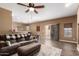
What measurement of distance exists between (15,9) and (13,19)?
1.49ft

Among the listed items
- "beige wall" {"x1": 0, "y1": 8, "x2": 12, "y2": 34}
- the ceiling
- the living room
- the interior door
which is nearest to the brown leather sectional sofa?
the living room

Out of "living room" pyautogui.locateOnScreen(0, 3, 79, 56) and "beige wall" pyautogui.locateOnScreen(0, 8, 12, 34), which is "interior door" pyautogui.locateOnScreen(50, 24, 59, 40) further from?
"beige wall" pyautogui.locateOnScreen(0, 8, 12, 34)

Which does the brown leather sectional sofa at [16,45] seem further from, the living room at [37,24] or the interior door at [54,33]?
the interior door at [54,33]

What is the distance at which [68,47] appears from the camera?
4.53 metres

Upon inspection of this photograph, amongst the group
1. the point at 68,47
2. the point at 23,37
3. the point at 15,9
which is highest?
the point at 15,9

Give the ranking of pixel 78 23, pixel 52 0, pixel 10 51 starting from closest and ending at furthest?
pixel 52 0 → pixel 10 51 → pixel 78 23

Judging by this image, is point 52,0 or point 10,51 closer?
point 52,0

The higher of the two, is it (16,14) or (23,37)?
(16,14)

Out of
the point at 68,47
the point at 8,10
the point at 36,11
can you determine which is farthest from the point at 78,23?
the point at 8,10

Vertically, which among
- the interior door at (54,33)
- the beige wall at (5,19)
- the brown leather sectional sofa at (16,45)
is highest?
the beige wall at (5,19)

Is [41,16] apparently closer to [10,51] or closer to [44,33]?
[44,33]

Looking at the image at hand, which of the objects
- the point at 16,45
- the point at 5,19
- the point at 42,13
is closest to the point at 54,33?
the point at 42,13

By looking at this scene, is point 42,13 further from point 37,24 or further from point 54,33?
point 54,33

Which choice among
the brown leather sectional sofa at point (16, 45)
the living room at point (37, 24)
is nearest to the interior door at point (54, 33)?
the living room at point (37, 24)
